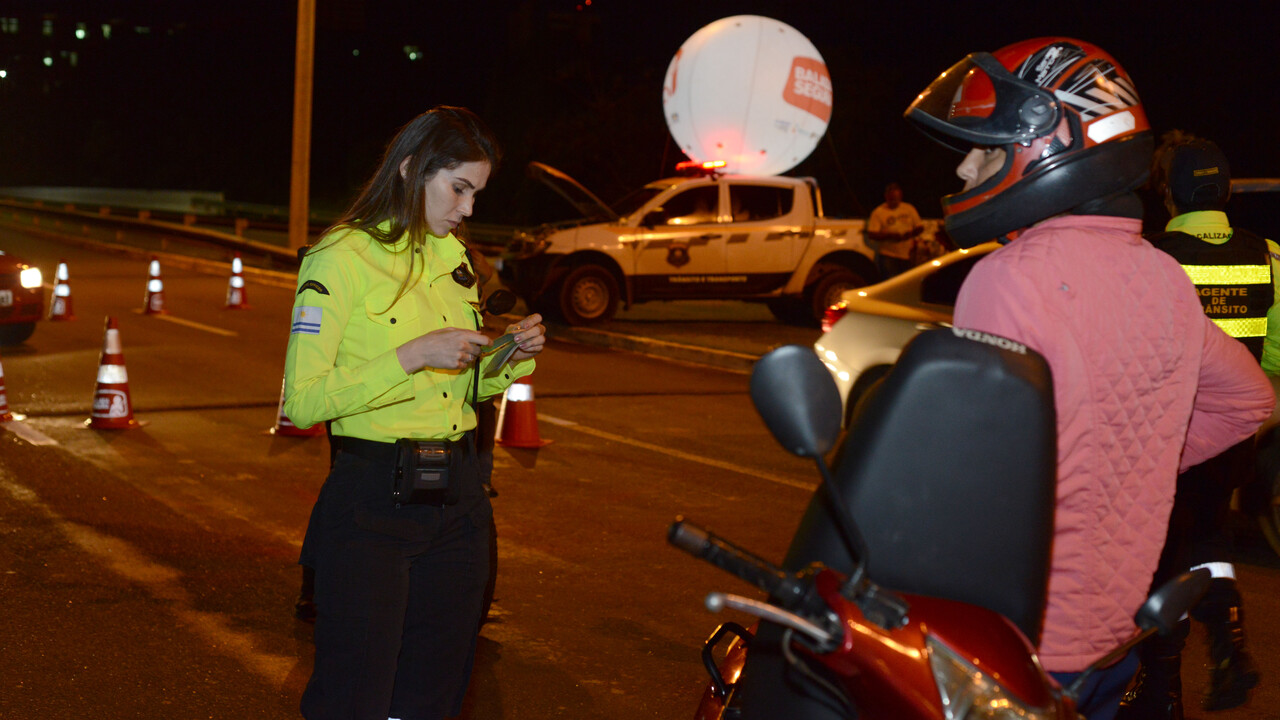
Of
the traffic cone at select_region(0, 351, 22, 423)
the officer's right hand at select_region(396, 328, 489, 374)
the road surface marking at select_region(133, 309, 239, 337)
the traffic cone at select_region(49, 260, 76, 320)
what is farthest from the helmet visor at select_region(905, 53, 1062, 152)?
the traffic cone at select_region(49, 260, 76, 320)

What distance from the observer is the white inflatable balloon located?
17109 millimetres

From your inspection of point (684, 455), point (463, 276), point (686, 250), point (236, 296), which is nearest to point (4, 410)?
point (684, 455)

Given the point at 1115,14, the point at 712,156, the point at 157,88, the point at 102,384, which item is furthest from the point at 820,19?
the point at 157,88

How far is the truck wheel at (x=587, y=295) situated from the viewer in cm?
1641

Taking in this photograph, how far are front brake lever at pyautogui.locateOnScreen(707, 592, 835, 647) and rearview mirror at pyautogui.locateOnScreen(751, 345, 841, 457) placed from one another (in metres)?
0.24

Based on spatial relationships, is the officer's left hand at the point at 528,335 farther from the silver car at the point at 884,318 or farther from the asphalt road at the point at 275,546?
the silver car at the point at 884,318

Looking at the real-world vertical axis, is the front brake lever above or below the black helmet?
below

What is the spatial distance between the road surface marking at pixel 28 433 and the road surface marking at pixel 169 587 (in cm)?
136

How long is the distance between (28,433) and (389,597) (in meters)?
7.01

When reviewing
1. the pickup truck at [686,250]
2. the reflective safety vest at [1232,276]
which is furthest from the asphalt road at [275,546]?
the pickup truck at [686,250]

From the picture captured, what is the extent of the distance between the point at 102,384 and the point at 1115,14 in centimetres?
3055

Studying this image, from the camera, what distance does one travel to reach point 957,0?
40188mm

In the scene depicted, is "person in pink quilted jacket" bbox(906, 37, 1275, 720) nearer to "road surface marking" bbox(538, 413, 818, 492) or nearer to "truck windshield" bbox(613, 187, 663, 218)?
"road surface marking" bbox(538, 413, 818, 492)

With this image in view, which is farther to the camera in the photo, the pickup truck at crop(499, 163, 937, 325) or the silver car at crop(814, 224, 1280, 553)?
the pickup truck at crop(499, 163, 937, 325)
